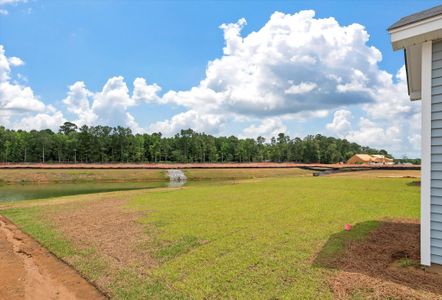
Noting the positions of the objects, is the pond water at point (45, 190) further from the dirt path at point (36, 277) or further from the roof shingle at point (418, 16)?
the roof shingle at point (418, 16)

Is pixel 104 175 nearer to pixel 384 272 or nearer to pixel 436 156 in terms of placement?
pixel 384 272

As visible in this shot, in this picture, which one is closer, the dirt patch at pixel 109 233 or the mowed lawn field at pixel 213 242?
the mowed lawn field at pixel 213 242

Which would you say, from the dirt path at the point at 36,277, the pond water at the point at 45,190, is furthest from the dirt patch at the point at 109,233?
the pond water at the point at 45,190

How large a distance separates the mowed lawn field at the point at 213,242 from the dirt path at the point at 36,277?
261 mm

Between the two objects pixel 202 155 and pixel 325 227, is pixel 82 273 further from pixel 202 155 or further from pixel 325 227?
pixel 202 155

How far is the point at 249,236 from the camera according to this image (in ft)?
28.5

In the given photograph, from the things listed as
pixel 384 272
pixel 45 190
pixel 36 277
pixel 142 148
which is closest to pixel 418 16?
pixel 384 272

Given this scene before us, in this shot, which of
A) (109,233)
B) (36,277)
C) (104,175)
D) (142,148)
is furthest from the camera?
(142,148)

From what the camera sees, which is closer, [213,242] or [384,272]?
[384,272]

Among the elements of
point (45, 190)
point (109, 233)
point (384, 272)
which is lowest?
point (45, 190)

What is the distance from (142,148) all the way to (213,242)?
275 feet

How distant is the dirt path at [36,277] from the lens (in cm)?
580

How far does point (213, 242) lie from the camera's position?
823 cm

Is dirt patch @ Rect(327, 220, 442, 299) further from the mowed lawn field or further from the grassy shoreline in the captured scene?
the grassy shoreline
